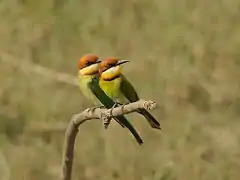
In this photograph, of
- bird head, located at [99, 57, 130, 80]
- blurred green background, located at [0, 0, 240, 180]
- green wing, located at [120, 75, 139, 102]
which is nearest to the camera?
bird head, located at [99, 57, 130, 80]

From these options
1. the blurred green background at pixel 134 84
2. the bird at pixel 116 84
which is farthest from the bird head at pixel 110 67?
the blurred green background at pixel 134 84

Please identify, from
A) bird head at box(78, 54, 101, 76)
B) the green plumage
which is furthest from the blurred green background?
bird head at box(78, 54, 101, 76)

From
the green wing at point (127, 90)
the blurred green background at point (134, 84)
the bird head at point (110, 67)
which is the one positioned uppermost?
the blurred green background at point (134, 84)

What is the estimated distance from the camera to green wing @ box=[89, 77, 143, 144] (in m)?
1.30

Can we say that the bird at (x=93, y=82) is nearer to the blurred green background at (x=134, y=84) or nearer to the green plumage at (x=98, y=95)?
the green plumage at (x=98, y=95)

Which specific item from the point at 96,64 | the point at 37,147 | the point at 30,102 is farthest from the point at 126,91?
the point at 30,102

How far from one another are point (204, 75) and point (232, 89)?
128 millimetres

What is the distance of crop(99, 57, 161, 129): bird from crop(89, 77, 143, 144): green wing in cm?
3

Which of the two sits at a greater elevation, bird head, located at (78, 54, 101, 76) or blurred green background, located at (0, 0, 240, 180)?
blurred green background, located at (0, 0, 240, 180)

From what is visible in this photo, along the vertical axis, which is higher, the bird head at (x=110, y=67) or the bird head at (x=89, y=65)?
the bird head at (x=89, y=65)

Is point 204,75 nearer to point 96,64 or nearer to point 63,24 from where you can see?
point 63,24

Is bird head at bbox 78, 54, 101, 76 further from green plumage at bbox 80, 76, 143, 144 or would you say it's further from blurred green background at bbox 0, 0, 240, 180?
blurred green background at bbox 0, 0, 240, 180

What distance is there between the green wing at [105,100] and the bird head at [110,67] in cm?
9

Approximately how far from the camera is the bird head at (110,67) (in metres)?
1.16
